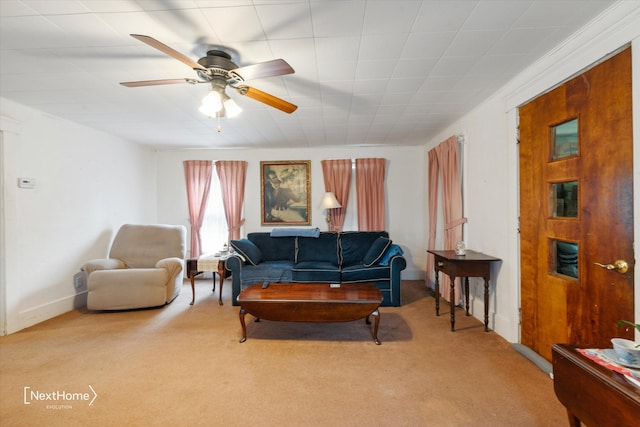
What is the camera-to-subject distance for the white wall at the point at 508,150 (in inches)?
59.7

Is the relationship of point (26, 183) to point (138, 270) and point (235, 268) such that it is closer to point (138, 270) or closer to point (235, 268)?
point (138, 270)

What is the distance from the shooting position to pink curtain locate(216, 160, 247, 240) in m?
4.89

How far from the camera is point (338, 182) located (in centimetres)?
483

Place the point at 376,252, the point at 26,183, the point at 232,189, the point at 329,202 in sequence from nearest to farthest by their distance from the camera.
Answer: the point at 26,183 < the point at 376,252 < the point at 329,202 < the point at 232,189

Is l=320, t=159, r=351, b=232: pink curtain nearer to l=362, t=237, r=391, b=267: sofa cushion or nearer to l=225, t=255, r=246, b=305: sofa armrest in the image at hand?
l=362, t=237, r=391, b=267: sofa cushion

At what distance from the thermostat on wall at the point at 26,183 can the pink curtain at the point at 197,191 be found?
2.06 metres

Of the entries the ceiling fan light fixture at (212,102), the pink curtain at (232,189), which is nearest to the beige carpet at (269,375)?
the ceiling fan light fixture at (212,102)

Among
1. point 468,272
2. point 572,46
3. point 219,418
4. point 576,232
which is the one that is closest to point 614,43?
point 572,46

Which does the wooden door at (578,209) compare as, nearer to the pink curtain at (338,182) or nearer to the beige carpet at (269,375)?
the beige carpet at (269,375)

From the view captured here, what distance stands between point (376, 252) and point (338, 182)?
1.56m

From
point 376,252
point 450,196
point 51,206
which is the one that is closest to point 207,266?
point 51,206

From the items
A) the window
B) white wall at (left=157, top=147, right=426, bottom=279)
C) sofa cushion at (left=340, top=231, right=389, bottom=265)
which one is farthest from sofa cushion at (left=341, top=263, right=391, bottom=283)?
the window

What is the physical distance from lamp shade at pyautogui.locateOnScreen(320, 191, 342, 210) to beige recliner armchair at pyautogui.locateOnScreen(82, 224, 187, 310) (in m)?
2.13

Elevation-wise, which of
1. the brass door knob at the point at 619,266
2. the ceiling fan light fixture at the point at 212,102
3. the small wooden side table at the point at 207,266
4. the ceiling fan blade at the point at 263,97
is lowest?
the small wooden side table at the point at 207,266
